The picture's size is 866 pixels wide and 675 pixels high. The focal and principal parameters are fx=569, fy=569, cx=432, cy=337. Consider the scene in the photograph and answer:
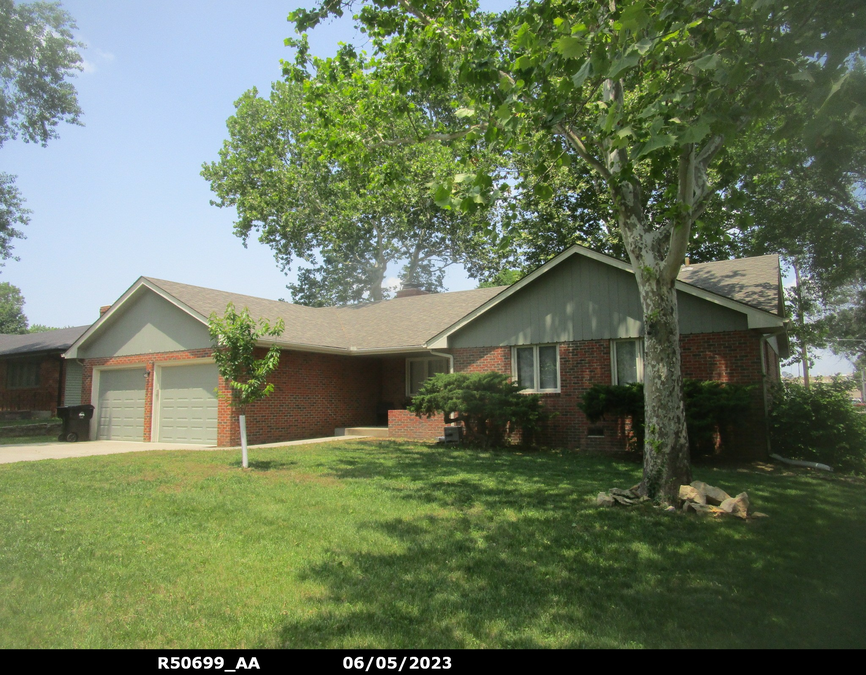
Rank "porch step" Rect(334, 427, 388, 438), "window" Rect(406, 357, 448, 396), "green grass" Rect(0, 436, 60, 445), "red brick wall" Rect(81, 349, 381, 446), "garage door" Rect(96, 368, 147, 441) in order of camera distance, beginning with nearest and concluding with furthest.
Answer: "red brick wall" Rect(81, 349, 381, 446)
"green grass" Rect(0, 436, 60, 445)
"garage door" Rect(96, 368, 147, 441)
"porch step" Rect(334, 427, 388, 438)
"window" Rect(406, 357, 448, 396)

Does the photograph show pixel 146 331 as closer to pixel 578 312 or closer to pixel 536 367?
pixel 536 367

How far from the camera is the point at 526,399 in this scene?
1412cm

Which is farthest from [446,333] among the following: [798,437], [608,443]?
[798,437]

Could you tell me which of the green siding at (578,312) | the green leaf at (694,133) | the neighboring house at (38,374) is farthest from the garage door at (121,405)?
the green leaf at (694,133)

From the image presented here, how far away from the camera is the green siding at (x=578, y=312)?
13164 mm

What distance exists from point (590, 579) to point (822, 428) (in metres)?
9.48

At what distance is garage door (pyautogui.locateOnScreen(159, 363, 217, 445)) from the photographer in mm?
15961

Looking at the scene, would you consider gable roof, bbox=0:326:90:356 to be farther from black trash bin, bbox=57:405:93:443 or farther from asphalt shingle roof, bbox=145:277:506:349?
asphalt shingle roof, bbox=145:277:506:349

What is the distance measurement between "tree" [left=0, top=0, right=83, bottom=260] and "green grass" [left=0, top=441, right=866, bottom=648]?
22.5 meters

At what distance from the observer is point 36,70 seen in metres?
24.3

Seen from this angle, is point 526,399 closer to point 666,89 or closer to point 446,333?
point 446,333

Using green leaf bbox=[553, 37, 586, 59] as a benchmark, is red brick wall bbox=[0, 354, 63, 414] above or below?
below

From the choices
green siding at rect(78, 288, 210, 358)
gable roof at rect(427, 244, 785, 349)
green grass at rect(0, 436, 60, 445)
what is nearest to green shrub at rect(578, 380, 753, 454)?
gable roof at rect(427, 244, 785, 349)

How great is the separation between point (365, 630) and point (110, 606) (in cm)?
199
